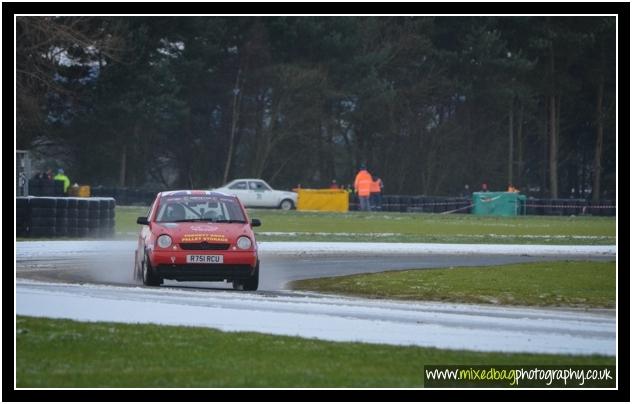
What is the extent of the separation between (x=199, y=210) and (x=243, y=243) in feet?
4.63

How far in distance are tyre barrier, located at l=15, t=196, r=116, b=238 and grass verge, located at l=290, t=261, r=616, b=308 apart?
9.26 meters

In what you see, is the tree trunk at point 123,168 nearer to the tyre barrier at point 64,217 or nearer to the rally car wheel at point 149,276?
the tyre barrier at point 64,217

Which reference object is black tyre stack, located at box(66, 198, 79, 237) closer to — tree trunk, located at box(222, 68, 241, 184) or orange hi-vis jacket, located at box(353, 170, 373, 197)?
orange hi-vis jacket, located at box(353, 170, 373, 197)

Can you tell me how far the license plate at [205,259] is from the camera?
16594 millimetres

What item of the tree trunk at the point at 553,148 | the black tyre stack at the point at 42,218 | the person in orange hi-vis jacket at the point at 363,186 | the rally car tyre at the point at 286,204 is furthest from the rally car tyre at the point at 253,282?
the tree trunk at the point at 553,148

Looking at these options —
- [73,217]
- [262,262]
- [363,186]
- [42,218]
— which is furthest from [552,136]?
[262,262]

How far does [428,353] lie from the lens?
36.3 feet

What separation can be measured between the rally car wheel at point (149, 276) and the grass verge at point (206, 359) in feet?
14.5

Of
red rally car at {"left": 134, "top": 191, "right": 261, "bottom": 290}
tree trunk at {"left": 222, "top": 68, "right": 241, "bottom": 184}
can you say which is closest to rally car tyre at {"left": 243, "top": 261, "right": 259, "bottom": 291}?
red rally car at {"left": 134, "top": 191, "right": 261, "bottom": 290}

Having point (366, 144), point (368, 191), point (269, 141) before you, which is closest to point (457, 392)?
point (368, 191)

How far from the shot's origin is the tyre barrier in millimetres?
27047

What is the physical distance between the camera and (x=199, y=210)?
17922 mm

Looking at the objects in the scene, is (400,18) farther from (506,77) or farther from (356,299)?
(356,299)

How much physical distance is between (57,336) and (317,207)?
130 ft
